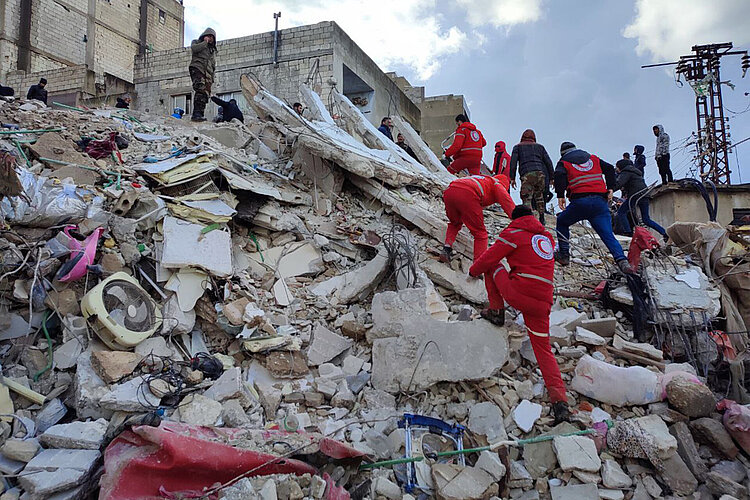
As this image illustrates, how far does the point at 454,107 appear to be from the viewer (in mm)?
16859

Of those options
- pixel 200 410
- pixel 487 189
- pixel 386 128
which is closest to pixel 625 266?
pixel 487 189

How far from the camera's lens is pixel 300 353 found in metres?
3.98

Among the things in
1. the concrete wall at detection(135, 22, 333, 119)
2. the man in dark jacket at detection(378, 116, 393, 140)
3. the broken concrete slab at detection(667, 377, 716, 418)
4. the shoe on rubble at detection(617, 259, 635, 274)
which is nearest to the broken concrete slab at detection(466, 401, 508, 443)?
the broken concrete slab at detection(667, 377, 716, 418)

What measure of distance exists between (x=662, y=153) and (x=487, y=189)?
20.7ft

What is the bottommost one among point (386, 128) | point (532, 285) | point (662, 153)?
point (532, 285)

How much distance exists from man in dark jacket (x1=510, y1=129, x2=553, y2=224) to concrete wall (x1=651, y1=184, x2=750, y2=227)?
4673 millimetres

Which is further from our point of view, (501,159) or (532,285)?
(501,159)

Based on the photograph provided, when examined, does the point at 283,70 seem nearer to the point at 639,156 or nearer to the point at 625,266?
the point at 639,156

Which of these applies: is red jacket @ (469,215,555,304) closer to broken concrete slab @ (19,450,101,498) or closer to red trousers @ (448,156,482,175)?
broken concrete slab @ (19,450,101,498)

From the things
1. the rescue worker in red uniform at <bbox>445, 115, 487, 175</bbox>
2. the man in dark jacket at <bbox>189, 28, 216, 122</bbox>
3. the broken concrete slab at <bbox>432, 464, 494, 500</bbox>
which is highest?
the man in dark jacket at <bbox>189, 28, 216, 122</bbox>

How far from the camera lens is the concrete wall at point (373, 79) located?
43.1ft

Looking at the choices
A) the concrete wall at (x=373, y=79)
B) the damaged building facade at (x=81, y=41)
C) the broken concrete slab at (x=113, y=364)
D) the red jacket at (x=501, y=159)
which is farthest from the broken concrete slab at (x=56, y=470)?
the damaged building facade at (x=81, y=41)

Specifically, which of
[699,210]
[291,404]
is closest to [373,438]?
[291,404]

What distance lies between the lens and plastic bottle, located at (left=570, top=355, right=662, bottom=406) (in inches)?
135
